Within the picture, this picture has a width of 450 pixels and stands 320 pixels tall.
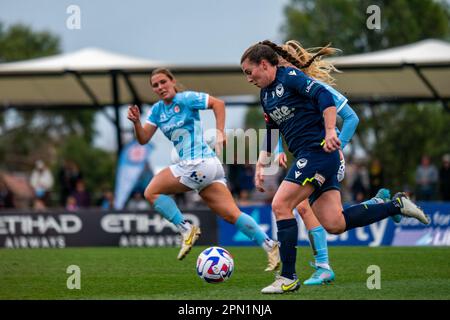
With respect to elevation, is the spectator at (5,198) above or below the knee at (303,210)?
below

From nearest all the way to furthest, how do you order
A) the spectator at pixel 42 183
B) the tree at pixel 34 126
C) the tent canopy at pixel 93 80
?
1. the tent canopy at pixel 93 80
2. the spectator at pixel 42 183
3. the tree at pixel 34 126

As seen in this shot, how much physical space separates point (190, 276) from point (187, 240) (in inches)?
36.8

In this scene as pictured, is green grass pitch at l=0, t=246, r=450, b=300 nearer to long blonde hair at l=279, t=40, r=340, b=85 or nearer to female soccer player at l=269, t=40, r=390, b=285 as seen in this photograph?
female soccer player at l=269, t=40, r=390, b=285

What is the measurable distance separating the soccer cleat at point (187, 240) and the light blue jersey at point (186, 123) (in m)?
0.86

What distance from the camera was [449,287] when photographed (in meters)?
8.09

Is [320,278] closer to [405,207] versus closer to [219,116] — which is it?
[405,207]

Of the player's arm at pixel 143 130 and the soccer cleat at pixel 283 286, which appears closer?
the soccer cleat at pixel 283 286

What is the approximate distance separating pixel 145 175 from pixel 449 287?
13.0 m

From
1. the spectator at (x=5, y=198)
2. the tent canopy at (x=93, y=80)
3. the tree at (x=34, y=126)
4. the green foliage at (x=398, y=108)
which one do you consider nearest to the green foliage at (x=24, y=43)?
the tree at (x=34, y=126)

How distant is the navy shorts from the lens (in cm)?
781

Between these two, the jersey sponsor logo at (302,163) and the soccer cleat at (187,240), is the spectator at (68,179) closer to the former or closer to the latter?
the soccer cleat at (187,240)

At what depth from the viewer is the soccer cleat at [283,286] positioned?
7.65 m

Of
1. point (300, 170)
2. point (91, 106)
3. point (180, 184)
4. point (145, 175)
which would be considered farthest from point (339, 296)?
point (91, 106)

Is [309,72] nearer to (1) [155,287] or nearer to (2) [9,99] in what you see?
(1) [155,287]
